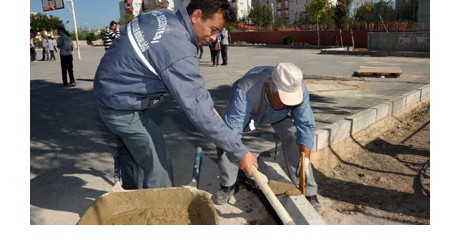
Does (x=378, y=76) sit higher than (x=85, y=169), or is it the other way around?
(x=378, y=76)

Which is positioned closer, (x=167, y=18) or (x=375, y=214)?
(x=167, y=18)

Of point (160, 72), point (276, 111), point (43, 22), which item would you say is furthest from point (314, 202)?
point (43, 22)

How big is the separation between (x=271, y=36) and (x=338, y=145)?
32.2 meters

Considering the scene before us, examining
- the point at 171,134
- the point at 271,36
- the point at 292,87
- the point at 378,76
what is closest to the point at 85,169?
the point at 171,134

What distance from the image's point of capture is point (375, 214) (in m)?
3.04

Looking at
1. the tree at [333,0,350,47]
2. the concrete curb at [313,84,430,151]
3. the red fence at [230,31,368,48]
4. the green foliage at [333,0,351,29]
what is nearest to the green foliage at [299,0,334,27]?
the red fence at [230,31,368,48]

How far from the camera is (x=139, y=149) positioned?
2.61 meters

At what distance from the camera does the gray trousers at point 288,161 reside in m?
3.12

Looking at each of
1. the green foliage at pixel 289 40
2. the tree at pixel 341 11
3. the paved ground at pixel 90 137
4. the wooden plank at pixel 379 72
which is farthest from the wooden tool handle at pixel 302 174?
the green foliage at pixel 289 40

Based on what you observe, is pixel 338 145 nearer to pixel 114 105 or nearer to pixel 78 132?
pixel 114 105

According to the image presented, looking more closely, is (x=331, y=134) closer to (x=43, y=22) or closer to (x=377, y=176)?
(x=377, y=176)

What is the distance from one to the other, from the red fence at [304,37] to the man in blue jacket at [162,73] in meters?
23.4

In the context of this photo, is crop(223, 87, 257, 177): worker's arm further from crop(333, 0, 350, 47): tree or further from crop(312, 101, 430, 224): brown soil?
crop(333, 0, 350, 47): tree

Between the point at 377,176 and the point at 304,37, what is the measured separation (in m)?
28.0
